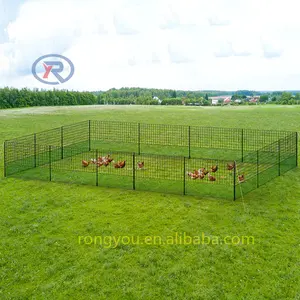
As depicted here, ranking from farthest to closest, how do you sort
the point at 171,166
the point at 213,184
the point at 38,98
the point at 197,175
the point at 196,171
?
the point at 38,98
the point at 171,166
the point at 196,171
the point at 197,175
the point at 213,184

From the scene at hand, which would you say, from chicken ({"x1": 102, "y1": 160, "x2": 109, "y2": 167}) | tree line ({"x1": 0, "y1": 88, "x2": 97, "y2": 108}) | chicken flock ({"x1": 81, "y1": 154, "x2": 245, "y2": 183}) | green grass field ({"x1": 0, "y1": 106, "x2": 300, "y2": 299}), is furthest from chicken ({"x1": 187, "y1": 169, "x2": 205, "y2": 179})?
tree line ({"x1": 0, "y1": 88, "x2": 97, "y2": 108})

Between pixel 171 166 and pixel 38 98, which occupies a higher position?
pixel 38 98

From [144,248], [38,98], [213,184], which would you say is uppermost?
[38,98]

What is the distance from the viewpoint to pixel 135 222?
1070 cm

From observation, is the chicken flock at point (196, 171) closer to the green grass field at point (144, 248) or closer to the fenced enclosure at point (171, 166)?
the fenced enclosure at point (171, 166)

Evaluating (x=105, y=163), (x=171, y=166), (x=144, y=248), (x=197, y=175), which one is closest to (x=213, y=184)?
(x=197, y=175)

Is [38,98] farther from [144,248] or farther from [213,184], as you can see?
[144,248]

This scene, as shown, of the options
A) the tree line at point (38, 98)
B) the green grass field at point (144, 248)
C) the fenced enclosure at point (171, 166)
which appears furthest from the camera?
the tree line at point (38, 98)

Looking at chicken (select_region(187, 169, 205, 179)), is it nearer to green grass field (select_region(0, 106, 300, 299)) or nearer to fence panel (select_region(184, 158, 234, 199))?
fence panel (select_region(184, 158, 234, 199))

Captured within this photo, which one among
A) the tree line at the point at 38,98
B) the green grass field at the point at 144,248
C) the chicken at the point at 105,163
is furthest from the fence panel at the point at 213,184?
the tree line at the point at 38,98

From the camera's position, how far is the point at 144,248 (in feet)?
29.7

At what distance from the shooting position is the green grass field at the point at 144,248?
739 centimetres

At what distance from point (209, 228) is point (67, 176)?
748 cm

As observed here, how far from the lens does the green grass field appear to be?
7391 mm
